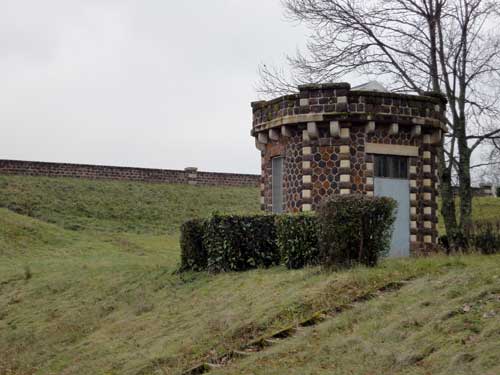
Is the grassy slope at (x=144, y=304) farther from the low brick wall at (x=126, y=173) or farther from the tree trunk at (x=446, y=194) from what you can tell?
the low brick wall at (x=126, y=173)

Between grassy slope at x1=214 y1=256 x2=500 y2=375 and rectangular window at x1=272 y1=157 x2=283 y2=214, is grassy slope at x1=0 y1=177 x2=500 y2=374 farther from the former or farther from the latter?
rectangular window at x1=272 y1=157 x2=283 y2=214

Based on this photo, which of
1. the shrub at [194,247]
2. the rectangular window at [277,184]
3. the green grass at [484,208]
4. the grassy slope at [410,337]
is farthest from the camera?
the green grass at [484,208]

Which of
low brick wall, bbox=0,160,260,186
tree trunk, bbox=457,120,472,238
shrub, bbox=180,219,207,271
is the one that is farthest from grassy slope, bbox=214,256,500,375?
low brick wall, bbox=0,160,260,186

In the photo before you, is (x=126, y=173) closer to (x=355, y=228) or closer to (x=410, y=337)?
(x=355, y=228)

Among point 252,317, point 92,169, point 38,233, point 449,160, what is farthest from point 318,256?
point 92,169

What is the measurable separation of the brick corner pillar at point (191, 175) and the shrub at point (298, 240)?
3183 centimetres

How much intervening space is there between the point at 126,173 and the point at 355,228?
3346 cm

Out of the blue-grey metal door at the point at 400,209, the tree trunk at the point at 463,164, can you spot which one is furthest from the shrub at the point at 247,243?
the tree trunk at the point at 463,164

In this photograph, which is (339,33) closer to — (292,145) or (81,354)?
(292,145)

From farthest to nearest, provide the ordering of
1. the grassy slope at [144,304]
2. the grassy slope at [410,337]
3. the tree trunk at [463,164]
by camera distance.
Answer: the tree trunk at [463,164]
the grassy slope at [144,304]
the grassy slope at [410,337]

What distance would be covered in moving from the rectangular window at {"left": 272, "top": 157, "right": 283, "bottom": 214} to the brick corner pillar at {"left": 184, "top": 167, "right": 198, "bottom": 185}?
2640cm

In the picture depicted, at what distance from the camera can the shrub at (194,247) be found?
1908cm

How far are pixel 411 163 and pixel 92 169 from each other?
28.3 meters

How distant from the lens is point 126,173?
152 feet
